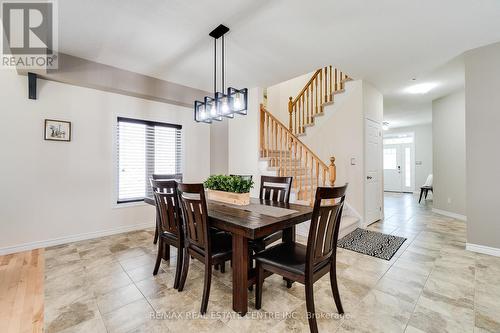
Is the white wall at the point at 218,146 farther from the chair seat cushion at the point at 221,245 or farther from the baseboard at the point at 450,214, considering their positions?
the baseboard at the point at 450,214

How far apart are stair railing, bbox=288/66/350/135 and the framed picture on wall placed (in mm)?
4361

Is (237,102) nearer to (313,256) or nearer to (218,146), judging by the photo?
(313,256)

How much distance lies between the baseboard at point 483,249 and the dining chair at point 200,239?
11.3 feet

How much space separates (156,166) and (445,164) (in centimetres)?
659

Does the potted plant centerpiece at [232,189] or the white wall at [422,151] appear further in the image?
the white wall at [422,151]

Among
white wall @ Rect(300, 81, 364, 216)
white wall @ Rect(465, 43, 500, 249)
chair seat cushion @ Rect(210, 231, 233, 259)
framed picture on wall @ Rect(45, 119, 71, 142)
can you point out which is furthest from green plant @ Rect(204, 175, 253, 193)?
white wall @ Rect(465, 43, 500, 249)

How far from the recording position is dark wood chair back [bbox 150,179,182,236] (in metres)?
2.15

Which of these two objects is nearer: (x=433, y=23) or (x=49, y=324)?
(x=49, y=324)

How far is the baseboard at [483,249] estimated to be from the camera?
115 inches

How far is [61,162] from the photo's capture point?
3.35m

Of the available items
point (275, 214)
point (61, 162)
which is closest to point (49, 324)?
point (275, 214)

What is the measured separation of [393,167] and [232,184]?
31.1 feet

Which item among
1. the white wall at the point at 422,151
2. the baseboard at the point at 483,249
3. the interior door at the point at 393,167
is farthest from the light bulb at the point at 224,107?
the interior door at the point at 393,167

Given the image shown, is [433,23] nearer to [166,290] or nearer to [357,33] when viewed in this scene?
[357,33]
